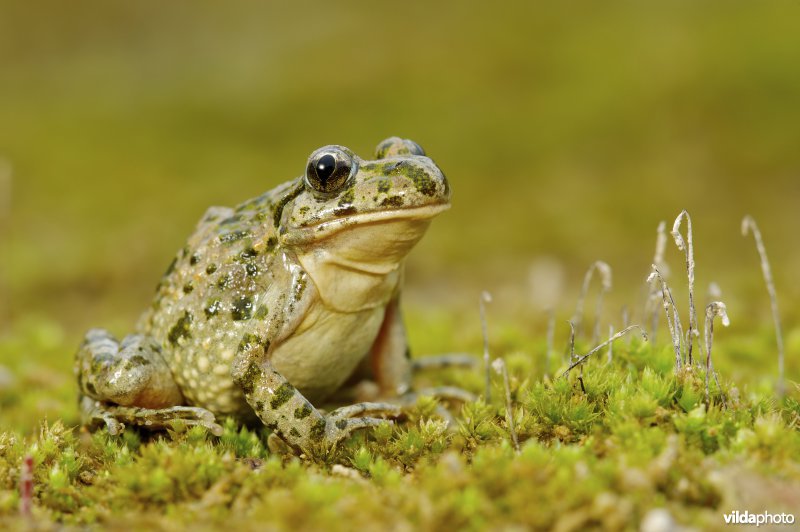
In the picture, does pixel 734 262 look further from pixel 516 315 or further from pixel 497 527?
pixel 497 527

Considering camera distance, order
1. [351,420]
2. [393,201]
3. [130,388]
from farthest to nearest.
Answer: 1. [130,388]
2. [351,420]
3. [393,201]

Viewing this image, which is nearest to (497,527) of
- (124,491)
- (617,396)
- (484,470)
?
(484,470)

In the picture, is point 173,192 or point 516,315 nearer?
point 516,315

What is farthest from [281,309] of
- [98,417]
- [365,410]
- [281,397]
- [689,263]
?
[689,263]

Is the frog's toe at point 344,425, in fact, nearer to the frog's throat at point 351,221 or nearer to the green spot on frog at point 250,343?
the green spot on frog at point 250,343

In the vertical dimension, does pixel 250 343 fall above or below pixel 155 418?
above

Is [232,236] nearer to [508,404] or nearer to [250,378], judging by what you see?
[250,378]
